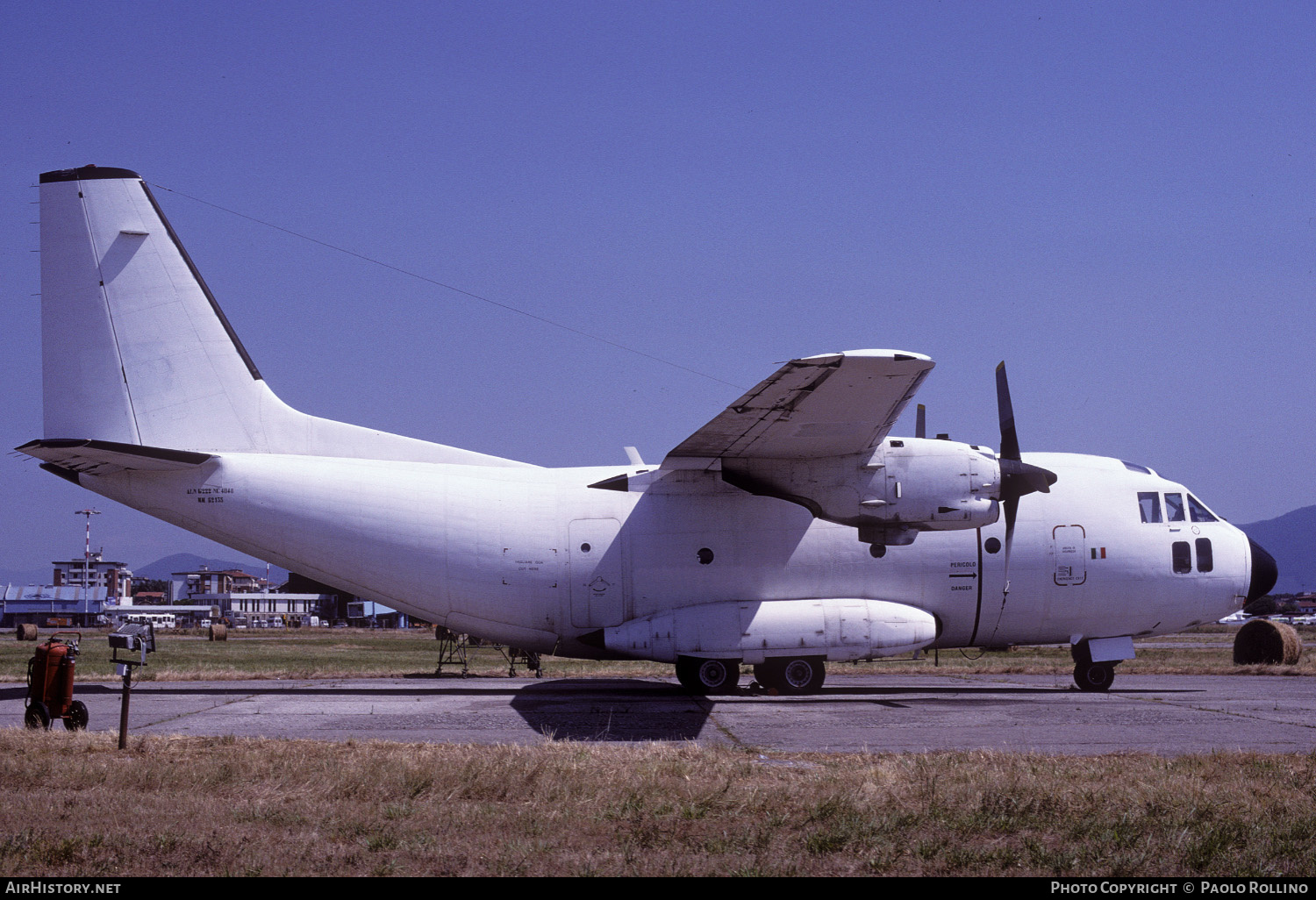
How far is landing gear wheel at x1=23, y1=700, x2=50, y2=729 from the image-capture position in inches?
513

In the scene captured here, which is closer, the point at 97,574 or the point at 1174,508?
the point at 1174,508

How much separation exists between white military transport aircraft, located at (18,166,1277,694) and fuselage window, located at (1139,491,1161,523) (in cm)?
37

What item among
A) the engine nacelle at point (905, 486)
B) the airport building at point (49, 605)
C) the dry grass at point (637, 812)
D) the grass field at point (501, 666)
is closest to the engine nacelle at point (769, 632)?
the engine nacelle at point (905, 486)

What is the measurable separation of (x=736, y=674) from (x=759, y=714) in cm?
327

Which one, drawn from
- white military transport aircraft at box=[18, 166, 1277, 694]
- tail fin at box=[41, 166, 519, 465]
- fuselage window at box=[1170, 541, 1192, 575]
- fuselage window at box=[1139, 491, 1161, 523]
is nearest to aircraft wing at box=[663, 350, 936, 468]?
white military transport aircraft at box=[18, 166, 1277, 694]

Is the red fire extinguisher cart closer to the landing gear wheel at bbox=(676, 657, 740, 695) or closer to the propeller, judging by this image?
the landing gear wheel at bbox=(676, 657, 740, 695)

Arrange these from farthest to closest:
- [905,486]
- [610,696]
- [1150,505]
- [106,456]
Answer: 1. [1150,505]
2. [610,696]
3. [106,456]
4. [905,486]

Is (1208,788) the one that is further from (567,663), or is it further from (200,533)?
(567,663)

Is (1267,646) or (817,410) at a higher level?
(817,410)

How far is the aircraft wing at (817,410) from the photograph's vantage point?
47.8 feet

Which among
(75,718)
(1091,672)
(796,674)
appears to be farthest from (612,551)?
(1091,672)

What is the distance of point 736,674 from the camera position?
63.2 feet

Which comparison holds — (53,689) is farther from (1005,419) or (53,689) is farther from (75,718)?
(1005,419)
